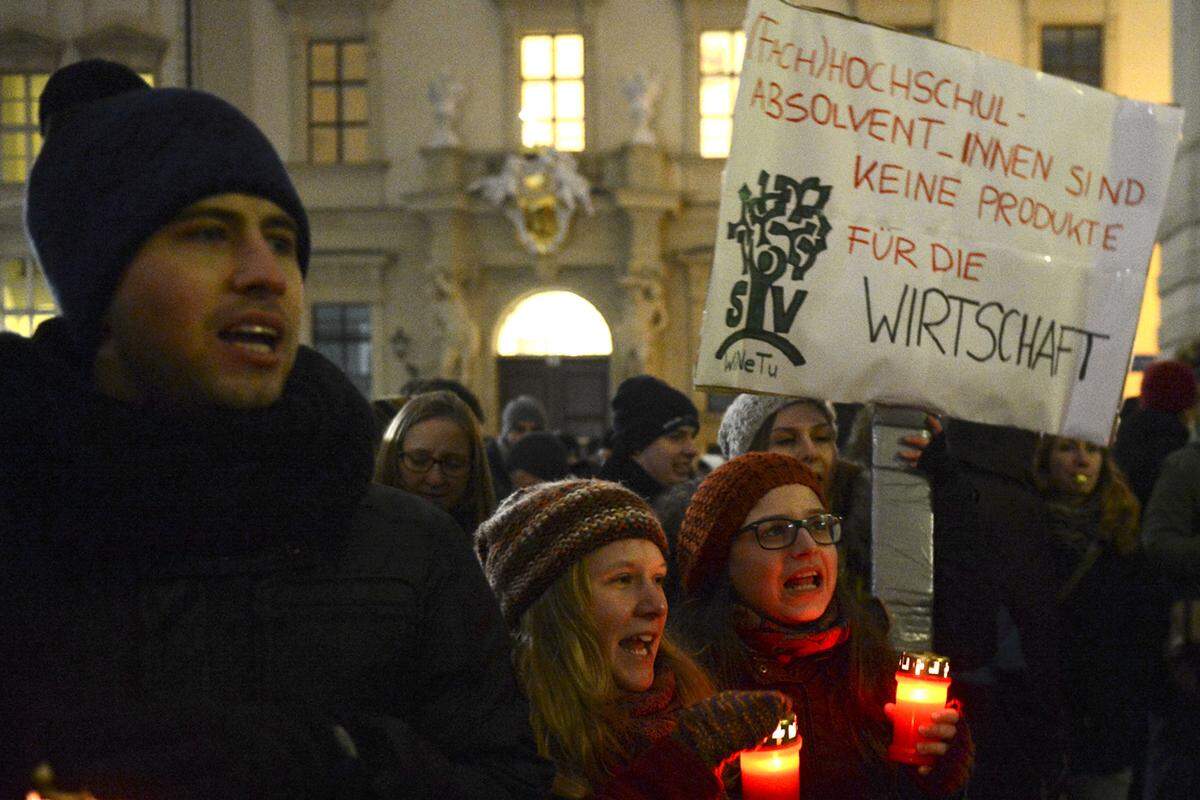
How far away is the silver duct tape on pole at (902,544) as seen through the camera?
3.28 metres

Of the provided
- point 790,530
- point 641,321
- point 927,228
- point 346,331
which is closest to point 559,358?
point 641,321

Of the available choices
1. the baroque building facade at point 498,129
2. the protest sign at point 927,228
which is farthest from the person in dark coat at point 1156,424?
the baroque building facade at point 498,129

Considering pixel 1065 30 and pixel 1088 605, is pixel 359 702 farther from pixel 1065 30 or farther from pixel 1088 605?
pixel 1065 30

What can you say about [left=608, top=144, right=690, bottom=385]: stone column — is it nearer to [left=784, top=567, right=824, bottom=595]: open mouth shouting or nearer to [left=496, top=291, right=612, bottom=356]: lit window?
[left=496, top=291, right=612, bottom=356]: lit window

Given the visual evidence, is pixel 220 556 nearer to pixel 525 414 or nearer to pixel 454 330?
pixel 525 414

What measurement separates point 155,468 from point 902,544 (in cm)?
216

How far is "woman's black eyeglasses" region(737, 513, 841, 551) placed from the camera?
3043mm

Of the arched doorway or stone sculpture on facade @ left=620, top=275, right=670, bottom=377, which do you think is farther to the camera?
the arched doorway

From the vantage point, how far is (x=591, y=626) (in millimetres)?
2639

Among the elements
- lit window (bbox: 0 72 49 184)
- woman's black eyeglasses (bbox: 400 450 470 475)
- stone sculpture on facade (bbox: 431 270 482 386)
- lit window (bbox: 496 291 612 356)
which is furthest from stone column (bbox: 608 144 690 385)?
woman's black eyeglasses (bbox: 400 450 470 475)

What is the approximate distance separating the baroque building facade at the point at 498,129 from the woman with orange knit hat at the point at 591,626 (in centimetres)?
1872

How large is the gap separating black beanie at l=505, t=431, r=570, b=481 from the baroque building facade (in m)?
13.9

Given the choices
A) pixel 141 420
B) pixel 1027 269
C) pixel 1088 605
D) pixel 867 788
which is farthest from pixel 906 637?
pixel 141 420

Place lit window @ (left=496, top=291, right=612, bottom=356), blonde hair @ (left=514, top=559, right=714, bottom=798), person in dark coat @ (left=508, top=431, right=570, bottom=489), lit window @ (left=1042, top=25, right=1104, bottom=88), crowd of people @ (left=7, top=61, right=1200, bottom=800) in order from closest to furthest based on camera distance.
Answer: crowd of people @ (left=7, top=61, right=1200, bottom=800)
blonde hair @ (left=514, top=559, right=714, bottom=798)
person in dark coat @ (left=508, top=431, right=570, bottom=489)
lit window @ (left=1042, top=25, right=1104, bottom=88)
lit window @ (left=496, top=291, right=612, bottom=356)
